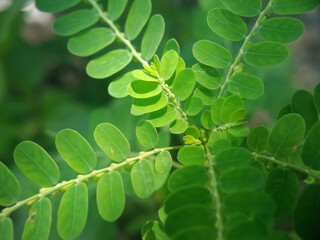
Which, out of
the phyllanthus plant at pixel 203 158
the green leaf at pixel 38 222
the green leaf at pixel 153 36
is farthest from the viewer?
the green leaf at pixel 153 36

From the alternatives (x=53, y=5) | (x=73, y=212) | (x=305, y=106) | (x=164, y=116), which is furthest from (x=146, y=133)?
(x=53, y=5)

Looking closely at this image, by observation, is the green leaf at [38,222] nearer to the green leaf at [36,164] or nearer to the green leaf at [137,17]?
the green leaf at [36,164]

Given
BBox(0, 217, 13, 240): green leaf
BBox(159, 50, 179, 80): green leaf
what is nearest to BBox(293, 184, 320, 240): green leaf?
BBox(159, 50, 179, 80): green leaf

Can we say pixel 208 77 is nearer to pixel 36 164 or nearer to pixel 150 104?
pixel 150 104

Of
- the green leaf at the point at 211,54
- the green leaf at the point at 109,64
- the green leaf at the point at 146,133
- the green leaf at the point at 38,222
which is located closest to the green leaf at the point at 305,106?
the green leaf at the point at 211,54

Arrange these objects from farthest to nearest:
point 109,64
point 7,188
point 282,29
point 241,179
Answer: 1. point 109,64
2. point 282,29
3. point 7,188
4. point 241,179

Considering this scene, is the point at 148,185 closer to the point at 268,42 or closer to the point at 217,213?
the point at 217,213
